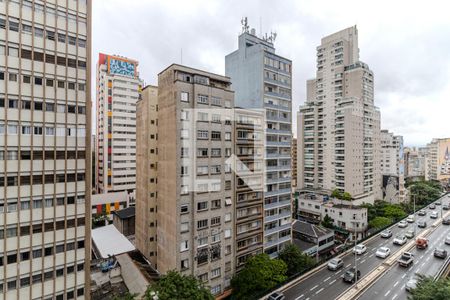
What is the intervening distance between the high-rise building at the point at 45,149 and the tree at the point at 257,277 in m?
17.4

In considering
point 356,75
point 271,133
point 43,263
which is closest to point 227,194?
point 271,133

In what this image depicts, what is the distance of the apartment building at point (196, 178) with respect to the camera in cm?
2752

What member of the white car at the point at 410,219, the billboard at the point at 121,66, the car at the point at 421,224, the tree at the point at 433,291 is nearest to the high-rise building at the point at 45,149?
the tree at the point at 433,291

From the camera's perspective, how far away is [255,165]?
34688 millimetres

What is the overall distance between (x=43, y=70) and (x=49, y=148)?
720cm

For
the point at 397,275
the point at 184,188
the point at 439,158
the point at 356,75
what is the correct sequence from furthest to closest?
the point at 439,158 → the point at 356,75 → the point at 397,275 → the point at 184,188

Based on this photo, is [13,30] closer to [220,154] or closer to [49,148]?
[49,148]

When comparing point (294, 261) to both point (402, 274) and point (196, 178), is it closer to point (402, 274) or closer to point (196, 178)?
point (402, 274)

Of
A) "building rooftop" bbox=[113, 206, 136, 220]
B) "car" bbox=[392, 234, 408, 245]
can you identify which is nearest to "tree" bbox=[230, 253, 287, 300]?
"building rooftop" bbox=[113, 206, 136, 220]

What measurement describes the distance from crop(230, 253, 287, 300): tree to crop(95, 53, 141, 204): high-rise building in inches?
1848

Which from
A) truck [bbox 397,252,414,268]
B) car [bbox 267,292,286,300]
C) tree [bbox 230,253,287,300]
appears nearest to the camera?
car [bbox 267,292,286,300]

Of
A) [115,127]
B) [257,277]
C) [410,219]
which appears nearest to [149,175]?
[257,277]

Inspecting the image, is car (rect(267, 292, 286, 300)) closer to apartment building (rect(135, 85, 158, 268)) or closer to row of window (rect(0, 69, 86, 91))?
apartment building (rect(135, 85, 158, 268))

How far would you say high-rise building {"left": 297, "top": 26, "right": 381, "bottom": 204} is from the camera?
215 ft
